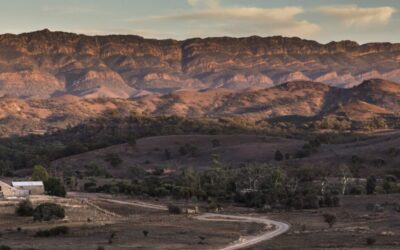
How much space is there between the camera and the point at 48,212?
86.2m

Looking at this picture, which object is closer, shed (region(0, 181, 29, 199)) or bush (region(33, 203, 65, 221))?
bush (region(33, 203, 65, 221))

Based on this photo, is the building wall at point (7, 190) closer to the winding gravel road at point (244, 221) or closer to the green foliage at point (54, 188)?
the green foliage at point (54, 188)

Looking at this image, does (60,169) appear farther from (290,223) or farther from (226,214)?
(290,223)

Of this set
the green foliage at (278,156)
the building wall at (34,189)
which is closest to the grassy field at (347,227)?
the building wall at (34,189)

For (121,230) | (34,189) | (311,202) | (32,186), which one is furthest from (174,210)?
(32,186)

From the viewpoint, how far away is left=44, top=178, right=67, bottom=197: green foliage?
11021 cm

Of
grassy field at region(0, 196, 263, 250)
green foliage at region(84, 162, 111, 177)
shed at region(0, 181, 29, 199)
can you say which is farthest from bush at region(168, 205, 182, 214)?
green foliage at region(84, 162, 111, 177)

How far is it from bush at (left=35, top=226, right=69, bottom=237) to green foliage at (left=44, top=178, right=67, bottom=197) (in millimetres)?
34175

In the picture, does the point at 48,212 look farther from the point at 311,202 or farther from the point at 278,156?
the point at 278,156

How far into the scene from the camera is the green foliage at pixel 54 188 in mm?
110213

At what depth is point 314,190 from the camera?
117m

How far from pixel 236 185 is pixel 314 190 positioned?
49.1ft

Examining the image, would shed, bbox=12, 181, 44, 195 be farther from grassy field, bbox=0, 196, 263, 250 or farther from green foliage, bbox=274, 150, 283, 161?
green foliage, bbox=274, 150, 283, 161

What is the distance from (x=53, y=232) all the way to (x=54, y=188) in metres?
36.3
